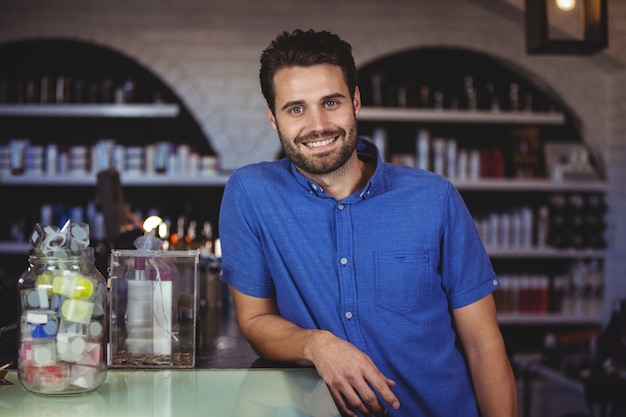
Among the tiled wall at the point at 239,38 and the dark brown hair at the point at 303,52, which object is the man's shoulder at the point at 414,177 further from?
the tiled wall at the point at 239,38

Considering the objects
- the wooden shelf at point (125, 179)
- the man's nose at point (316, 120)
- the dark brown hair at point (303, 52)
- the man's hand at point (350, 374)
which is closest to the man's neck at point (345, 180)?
the man's nose at point (316, 120)

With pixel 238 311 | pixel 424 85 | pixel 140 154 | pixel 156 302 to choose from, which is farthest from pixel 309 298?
pixel 424 85

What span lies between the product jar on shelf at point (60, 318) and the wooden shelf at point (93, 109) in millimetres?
3475

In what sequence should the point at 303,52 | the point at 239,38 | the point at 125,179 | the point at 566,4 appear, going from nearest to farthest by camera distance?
the point at 303,52 → the point at 566,4 → the point at 125,179 → the point at 239,38

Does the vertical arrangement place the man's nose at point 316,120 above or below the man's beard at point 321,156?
above

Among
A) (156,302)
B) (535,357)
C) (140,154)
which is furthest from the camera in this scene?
(140,154)

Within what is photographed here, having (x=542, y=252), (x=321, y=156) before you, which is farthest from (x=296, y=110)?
(x=542, y=252)

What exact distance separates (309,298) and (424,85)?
11.6 ft

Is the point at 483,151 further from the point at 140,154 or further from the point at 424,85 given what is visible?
the point at 140,154

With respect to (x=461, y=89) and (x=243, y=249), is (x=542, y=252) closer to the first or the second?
(x=461, y=89)

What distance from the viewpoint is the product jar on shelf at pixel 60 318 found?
1.24 m

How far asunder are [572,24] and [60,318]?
2728 mm

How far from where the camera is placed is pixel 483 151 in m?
4.96

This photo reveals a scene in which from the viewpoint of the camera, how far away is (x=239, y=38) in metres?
4.86
